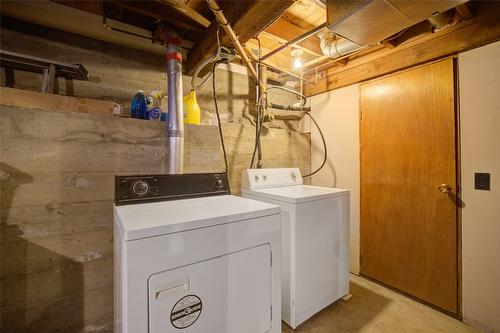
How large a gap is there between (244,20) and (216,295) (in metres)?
1.43

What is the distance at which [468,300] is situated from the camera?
5.15 feet

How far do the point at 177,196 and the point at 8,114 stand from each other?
935 mm

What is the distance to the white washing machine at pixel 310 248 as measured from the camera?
145cm

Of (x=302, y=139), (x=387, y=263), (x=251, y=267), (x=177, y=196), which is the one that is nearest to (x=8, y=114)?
(x=177, y=196)

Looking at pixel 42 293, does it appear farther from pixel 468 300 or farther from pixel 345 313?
pixel 468 300

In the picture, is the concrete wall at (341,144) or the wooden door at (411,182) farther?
the concrete wall at (341,144)

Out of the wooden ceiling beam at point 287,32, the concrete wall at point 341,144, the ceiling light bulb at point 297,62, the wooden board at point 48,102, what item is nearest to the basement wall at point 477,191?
the concrete wall at point 341,144

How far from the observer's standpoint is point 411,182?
1879 millimetres

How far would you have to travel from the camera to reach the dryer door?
79cm

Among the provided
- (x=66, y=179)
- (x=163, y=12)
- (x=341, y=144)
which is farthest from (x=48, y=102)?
(x=341, y=144)

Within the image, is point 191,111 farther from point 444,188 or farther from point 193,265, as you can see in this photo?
point 444,188

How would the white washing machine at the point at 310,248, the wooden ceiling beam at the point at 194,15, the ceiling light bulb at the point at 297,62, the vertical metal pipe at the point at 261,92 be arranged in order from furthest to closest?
the ceiling light bulb at the point at 297,62
the vertical metal pipe at the point at 261,92
the white washing machine at the point at 310,248
the wooden ceiling beam at the point at 194,15

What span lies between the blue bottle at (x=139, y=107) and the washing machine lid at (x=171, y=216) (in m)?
0.68

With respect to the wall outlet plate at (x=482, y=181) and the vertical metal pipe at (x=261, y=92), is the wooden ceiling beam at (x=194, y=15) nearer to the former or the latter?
the vertical metal pipe at (x=261, y=92)
